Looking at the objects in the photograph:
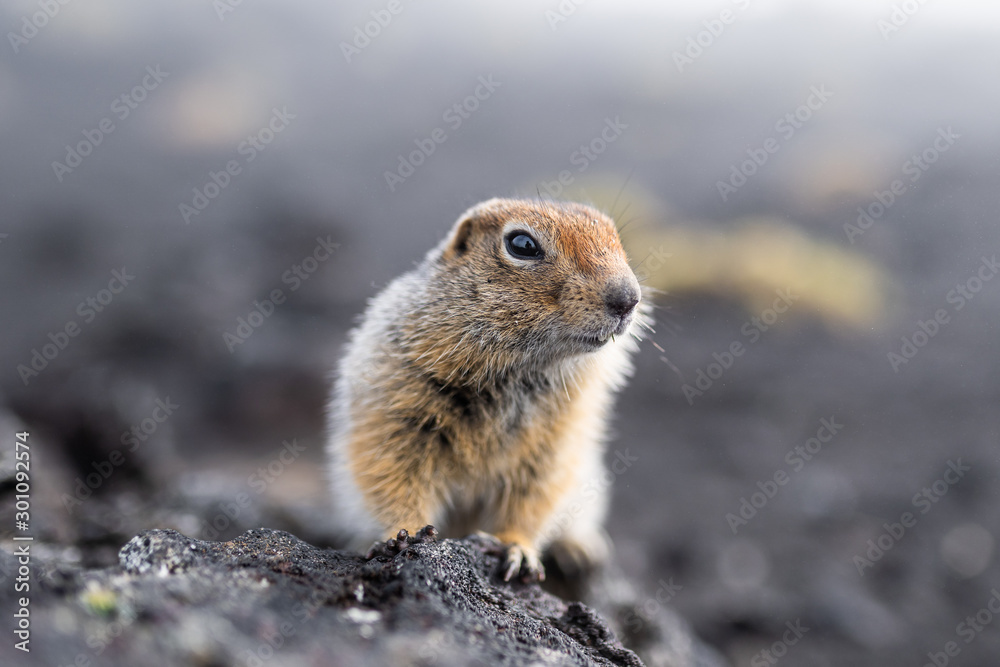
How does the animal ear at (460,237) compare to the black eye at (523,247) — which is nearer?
the black eye at (523,247)

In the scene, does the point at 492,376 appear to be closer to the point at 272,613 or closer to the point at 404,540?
the point at 404,540

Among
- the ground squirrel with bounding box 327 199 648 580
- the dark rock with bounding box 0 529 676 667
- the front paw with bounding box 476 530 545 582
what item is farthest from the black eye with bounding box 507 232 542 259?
the dark rock with bounding box 0 529 676 667

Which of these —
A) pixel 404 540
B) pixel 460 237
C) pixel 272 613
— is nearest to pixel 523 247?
pixel 460 237

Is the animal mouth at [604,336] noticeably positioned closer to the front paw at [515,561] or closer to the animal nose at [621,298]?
the animal nose at [621,298]

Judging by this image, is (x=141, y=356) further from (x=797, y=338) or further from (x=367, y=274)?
(x=797, y=338)

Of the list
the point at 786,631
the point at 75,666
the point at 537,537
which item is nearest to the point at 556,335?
the point at 537,537

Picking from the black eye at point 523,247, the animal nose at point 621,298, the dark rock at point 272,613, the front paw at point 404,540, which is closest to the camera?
the dark rock at point 272,613

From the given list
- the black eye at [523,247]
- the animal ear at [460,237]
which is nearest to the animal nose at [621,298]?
the black eye at [523,247]
